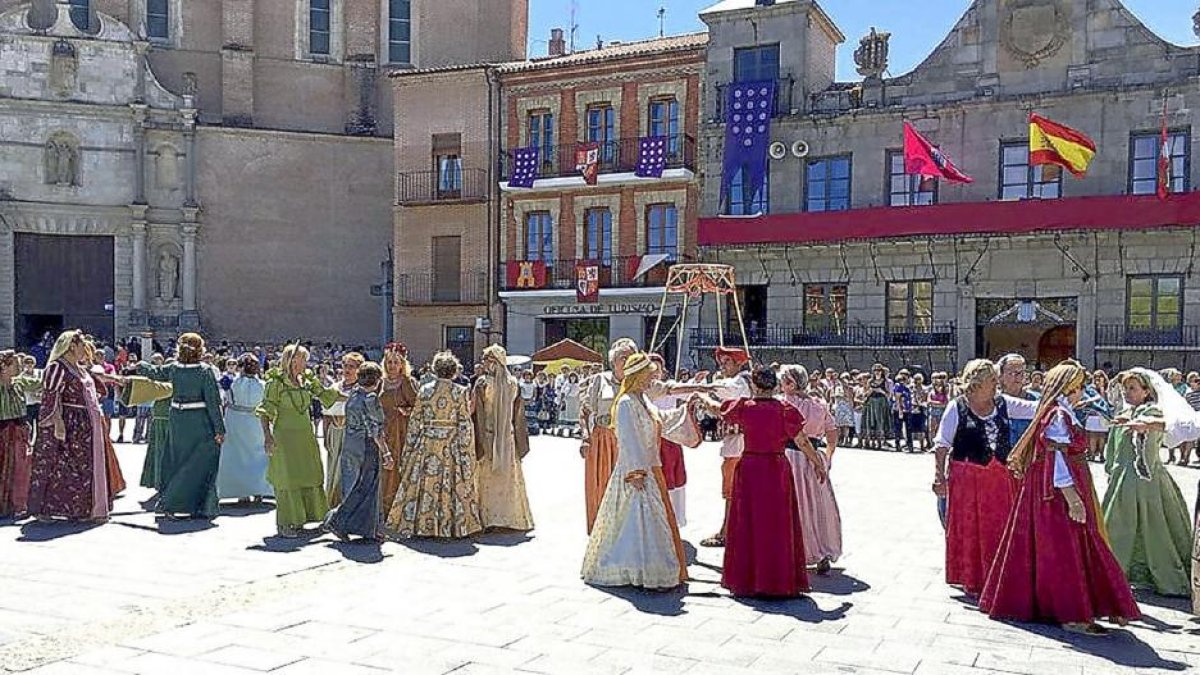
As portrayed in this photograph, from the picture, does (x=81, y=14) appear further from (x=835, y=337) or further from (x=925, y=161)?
(x=925, y=161)

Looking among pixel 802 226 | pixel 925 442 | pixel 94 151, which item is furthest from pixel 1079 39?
pixel 94 151

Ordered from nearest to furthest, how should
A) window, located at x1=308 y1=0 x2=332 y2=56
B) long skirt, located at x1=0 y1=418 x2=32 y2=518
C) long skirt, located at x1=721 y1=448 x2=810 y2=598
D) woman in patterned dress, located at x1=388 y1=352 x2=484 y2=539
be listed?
long skirt, located at x1=721 y1=448 x2=810 y2=598
woman in patterned dress, located at x1=388 y1=352 x2=484 y2=539
long skirt, located at x1=0 y1=418 x2=32 y2=518
window, located at x1=308 y1=0 x2=332 y2=56

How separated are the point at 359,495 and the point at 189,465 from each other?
2.12 m

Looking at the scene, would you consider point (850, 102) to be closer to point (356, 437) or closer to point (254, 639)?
point (356, 437)

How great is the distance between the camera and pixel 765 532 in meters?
7.66

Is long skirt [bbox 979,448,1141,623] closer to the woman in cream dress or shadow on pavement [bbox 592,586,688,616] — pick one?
shadow on pavement [bbox 592,586,688,616]

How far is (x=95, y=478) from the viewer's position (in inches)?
410

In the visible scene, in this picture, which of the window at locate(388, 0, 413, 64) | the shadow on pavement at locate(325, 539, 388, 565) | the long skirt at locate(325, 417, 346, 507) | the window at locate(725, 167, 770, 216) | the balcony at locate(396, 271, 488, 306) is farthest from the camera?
the window at locate(388, 0, 413, 64)

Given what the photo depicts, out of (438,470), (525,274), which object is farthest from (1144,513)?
(525,274)

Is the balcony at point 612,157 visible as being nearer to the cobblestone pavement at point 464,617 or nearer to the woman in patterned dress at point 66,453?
the cobblestone pavement at point 464,617

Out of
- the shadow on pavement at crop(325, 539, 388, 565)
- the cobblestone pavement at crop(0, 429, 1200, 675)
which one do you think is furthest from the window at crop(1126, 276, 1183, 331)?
the shadow on pavement at crop(325, 539, 388, 565)

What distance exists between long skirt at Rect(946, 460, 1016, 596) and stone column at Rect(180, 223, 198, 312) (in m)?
31.9

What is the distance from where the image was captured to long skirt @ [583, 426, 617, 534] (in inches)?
367

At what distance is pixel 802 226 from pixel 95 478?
19.9 m
